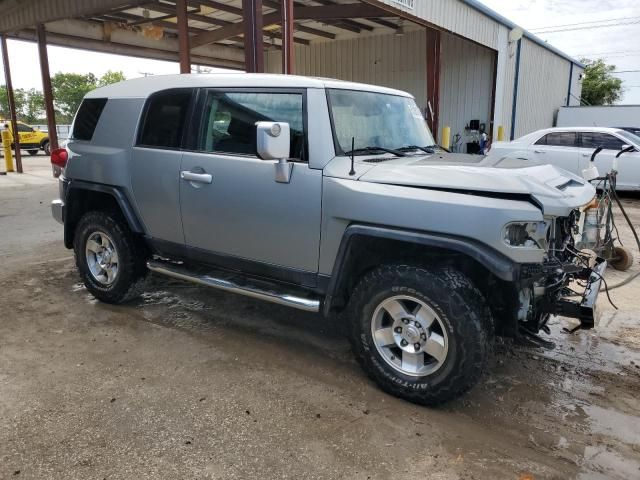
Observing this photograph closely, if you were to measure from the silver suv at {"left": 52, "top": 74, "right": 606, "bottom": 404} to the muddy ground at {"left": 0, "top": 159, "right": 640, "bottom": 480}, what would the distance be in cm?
39

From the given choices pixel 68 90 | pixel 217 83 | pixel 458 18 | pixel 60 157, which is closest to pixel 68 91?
pixel 68 90

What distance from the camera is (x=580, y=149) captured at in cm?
1113

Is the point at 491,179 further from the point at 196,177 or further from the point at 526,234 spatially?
the point at 196,177

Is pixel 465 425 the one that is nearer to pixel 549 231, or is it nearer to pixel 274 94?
pixel 549 231

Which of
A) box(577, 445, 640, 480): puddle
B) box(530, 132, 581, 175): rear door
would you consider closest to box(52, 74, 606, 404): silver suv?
box(577, 445, 640, 480): puddle

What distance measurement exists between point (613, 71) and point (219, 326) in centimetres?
4880

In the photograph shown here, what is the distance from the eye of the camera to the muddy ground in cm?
258

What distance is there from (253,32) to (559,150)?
7.85m

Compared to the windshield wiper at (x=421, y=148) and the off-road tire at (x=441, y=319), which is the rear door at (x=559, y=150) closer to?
the windshield wiper at (x=421, y=148)

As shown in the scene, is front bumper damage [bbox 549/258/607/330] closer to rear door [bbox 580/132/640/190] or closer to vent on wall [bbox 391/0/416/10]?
vent on wall [bbox 391/0/416/10]

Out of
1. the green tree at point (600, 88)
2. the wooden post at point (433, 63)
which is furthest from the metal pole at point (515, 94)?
the green tree at point (600, 88)

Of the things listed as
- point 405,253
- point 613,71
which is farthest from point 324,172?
point 613,71

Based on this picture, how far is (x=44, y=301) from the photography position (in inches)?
194

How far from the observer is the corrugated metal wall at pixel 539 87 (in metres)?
17.7
